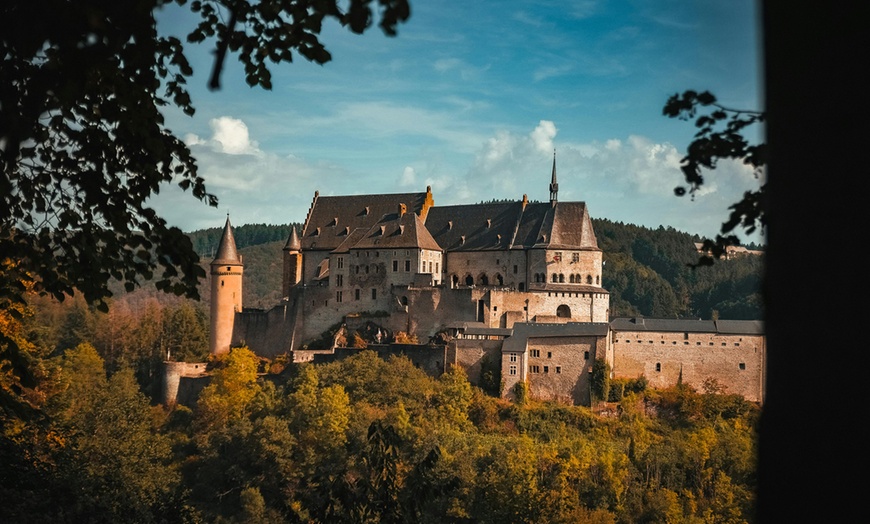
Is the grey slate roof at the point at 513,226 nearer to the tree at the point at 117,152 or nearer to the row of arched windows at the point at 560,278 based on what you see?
the row of arched windows at the point at 560,278

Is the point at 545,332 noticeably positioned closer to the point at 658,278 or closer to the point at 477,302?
the point at 477,302

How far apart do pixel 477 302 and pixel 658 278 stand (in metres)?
68.5

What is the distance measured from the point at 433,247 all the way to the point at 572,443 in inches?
711

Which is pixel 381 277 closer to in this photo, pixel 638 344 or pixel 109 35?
pixel 638 344

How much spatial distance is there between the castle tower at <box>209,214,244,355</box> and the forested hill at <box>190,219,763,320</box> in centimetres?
4589

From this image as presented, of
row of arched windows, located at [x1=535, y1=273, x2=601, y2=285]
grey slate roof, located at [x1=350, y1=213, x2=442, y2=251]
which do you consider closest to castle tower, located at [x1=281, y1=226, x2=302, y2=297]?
grey slate roof, located at [x1=350, y1=213, x2=442, y2=251]

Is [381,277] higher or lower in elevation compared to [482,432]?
higher

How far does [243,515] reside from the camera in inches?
1633

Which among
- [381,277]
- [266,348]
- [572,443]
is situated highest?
[381,277]

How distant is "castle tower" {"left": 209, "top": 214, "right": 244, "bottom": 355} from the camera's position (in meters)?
60.3

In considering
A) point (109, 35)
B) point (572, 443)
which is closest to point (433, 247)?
point (572, 443)

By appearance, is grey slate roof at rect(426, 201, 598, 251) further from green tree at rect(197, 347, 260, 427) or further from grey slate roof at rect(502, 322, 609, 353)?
green tree at rect(197, 347, 260, 427)

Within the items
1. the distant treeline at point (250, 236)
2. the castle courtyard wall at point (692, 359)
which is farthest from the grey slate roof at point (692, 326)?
the distant treeline at point (250, 236)

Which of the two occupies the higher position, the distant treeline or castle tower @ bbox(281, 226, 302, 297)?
the distant treeline
